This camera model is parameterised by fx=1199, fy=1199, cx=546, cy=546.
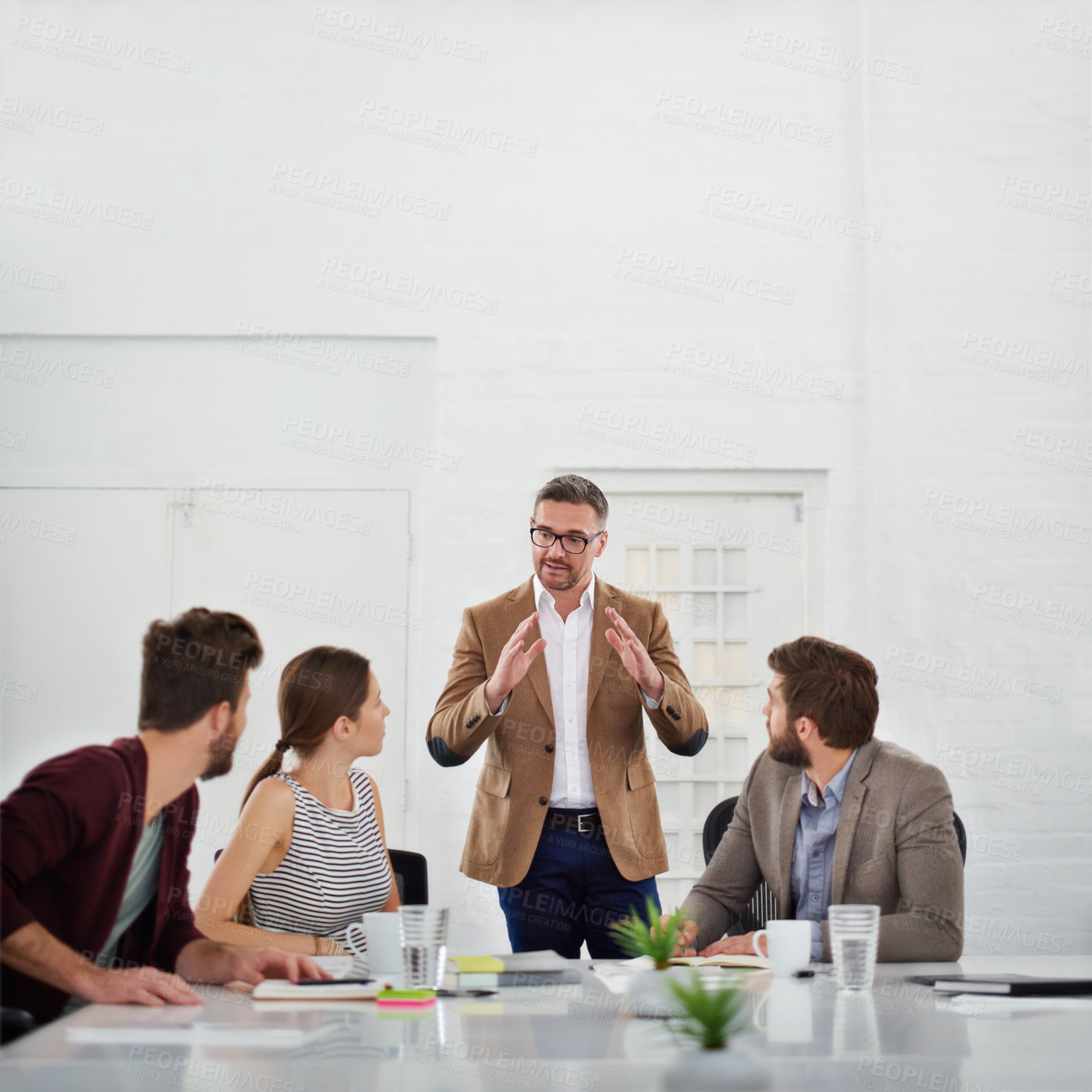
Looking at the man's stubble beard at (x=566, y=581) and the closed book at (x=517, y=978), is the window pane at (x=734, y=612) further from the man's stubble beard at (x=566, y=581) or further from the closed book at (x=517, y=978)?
the closed book at (x=517, y=978)

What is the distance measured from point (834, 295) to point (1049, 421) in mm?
859

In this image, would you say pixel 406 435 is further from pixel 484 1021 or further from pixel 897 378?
pixel 484 1021

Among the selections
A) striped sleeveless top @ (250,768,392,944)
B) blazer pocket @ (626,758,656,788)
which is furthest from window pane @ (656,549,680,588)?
striped sleeveless top @ (250,768,392,944)

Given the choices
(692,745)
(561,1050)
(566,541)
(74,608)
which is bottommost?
(561,1050)

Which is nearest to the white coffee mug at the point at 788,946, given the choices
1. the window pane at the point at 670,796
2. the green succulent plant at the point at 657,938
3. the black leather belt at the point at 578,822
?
the green succulent plant at the point at 657,938

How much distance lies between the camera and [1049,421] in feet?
13.6

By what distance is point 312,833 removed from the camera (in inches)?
87.8

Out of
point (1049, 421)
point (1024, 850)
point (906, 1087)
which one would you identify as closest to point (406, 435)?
point (1049, 421)

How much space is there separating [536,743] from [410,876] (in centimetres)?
41

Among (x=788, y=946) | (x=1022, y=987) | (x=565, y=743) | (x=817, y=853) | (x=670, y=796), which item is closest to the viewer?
(x=1022, y=987)

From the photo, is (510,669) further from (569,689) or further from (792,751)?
(792,751)

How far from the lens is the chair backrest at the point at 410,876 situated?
2584 millimetres

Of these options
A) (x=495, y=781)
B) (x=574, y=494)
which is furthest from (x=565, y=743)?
(x=574, y=494)

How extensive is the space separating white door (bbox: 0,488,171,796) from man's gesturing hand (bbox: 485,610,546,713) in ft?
6.04
